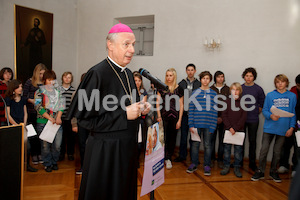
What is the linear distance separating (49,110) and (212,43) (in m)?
3.61

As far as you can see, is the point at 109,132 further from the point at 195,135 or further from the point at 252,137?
the point at 252,137

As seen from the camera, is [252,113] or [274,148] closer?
[274,148]

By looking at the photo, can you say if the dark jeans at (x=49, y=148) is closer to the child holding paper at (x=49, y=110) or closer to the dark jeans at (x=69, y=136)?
the child holding paper at (x=49, y=110)

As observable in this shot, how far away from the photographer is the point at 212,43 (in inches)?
218

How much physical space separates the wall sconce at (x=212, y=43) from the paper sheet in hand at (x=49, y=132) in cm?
364

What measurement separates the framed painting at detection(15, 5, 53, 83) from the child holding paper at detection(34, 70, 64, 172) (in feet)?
6.92

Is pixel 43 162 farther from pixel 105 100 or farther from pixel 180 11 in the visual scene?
pixel 180 11

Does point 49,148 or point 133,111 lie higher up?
point 133,111

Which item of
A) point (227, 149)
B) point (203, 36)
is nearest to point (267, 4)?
point (203, 36)

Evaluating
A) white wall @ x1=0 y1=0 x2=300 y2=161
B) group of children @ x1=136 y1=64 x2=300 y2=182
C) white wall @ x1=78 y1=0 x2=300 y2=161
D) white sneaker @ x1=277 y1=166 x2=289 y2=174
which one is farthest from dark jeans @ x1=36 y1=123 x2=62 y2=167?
white sneaker @ x1=277 y1=166 x2=289 y2=174

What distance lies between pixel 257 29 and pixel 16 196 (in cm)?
516

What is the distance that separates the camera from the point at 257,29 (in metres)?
5.30

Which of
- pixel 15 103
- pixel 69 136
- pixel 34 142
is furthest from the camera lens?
pixel 69 136

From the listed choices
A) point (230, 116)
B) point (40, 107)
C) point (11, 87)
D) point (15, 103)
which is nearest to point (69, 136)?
point (40, 107)
